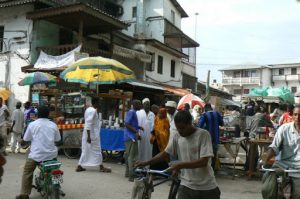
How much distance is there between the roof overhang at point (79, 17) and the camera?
16.1 m

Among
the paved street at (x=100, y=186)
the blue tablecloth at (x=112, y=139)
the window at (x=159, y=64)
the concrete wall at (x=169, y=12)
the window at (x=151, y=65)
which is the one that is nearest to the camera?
the paved street at (x=100, y=186)

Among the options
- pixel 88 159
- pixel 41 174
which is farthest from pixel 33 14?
pixel 41 174

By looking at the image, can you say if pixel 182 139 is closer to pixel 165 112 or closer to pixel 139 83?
pixel 165 112

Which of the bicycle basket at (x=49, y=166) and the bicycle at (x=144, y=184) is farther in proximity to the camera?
the bicycle basket at (x=49, y=166)

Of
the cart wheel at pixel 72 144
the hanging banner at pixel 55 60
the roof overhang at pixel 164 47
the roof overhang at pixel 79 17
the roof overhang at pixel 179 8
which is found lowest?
the cart wheel at pixel 72 144

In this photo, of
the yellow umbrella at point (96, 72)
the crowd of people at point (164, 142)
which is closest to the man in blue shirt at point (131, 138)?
the crowd of people at point (164, 142)

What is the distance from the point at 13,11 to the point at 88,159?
38.3 feet

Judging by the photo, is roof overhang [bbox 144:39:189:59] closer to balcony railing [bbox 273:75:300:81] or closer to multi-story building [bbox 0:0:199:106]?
multi-story building [bbox 0:0:199:106]

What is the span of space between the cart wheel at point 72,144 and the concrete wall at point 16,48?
624 cm

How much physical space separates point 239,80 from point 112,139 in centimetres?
5265

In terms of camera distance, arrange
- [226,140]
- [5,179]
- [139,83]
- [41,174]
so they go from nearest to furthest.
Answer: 1. [41,174]
2. [5,179]
3. [226,140]
4. [139,83]

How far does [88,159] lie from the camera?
9.92 metres

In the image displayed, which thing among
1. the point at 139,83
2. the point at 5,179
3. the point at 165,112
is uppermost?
the point at 139,83

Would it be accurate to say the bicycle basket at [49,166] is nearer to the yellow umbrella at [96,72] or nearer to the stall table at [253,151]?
the stall table at [253,151]
